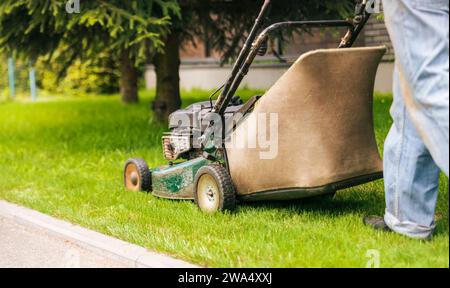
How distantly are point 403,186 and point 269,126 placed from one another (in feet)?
3.34

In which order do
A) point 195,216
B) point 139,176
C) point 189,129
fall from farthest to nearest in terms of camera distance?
point 139,176, point 189,129, point 195,216

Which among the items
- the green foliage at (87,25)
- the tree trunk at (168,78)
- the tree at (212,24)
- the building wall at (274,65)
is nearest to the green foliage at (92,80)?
the building wall at (274,65)

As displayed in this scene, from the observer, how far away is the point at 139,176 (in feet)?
20.8

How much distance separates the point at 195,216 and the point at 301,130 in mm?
1080

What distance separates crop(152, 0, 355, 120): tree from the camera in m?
8.81

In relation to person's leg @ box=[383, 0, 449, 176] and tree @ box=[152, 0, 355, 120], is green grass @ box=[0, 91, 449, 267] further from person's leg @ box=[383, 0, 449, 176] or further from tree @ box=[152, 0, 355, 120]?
tree @ box=[152, 0, 355, 120]

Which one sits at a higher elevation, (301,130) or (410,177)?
(301,130)

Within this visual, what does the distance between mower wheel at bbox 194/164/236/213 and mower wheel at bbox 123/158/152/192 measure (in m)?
0.94

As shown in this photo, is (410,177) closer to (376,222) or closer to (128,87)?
(376,222)

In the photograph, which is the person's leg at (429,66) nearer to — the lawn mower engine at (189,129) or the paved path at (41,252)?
the lawn mower engine at (189,129)

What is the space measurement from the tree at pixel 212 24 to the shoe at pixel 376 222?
421cm

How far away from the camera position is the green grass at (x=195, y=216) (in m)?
4.15

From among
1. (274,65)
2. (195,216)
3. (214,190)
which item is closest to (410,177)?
Answer: (214,190)

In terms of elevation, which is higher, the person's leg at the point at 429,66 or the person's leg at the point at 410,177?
the person's leg at the point at 429,66
